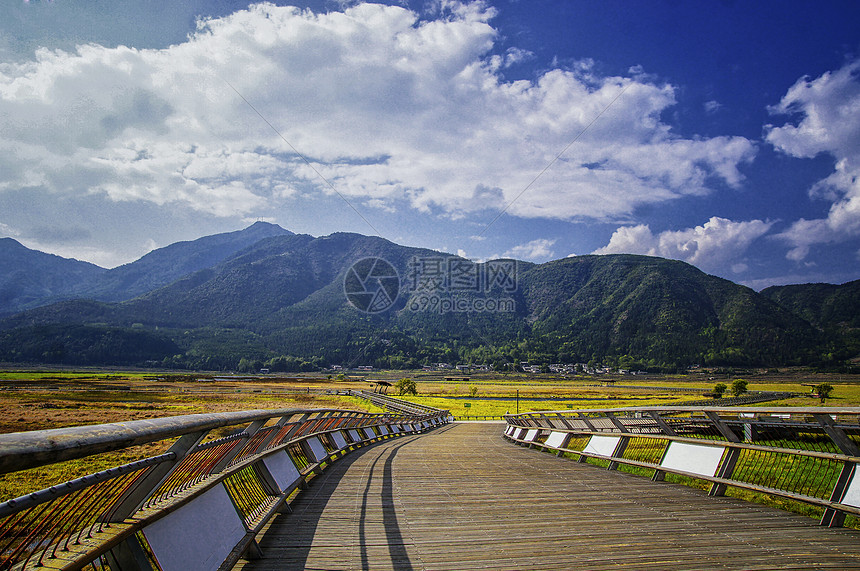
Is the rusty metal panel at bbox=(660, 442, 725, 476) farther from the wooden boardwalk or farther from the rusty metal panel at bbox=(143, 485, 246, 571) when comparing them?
the rusty metal panel at bbox=(143, 485, 246, 571)

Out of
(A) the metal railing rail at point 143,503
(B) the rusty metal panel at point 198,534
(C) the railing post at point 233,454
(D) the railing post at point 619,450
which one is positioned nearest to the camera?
(A) the metal railing rail at point 143,503

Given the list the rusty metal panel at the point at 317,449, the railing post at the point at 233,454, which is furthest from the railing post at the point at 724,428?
the rusty metal panel at the point at 317,449

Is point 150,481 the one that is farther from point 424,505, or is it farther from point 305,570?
point 424,505

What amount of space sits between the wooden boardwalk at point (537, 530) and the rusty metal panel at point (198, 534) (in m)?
0.57

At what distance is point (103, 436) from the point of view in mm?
1796

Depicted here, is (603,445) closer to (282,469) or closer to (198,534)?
(282,469)

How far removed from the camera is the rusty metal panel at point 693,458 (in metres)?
6.82

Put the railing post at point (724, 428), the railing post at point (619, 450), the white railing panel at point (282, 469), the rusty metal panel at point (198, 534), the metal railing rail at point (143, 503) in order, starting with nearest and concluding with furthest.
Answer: the metal railing rail at point (143, 503) < the rusty metal panel at point (198, 534) < the white railing panel at point (282, 469) < the railing post at point (724, 428) < the railing post at point (619, 450)

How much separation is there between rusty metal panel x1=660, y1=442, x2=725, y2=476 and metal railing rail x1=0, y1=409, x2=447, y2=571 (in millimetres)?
5920

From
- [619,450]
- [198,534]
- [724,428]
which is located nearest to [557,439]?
[619,450]

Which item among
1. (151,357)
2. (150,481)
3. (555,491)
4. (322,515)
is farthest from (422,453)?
(151,357)

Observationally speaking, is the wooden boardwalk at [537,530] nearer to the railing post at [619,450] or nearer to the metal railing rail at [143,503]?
the metal railing rail at [143,503]

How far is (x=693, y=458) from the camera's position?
23.8 ft

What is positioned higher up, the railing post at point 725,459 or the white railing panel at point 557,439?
the railing post at point 725,459
